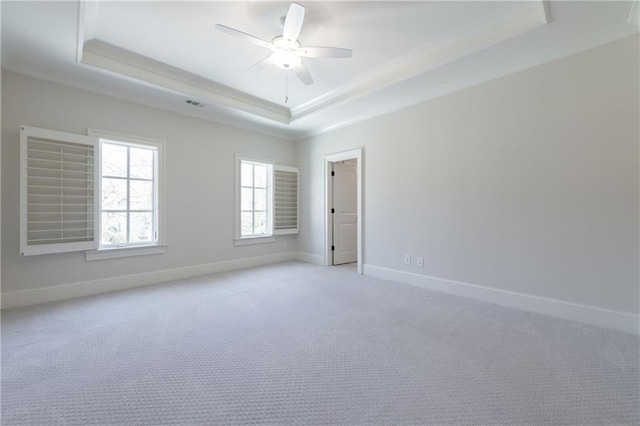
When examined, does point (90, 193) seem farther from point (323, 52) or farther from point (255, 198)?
point (323, 52)

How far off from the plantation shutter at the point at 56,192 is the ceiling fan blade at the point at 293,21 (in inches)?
108

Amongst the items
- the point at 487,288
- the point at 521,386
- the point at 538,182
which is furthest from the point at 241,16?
the point at 487,288

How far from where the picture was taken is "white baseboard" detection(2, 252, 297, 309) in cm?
296

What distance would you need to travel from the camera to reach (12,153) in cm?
289

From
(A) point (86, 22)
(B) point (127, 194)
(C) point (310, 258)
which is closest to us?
(A) point (86, 22)

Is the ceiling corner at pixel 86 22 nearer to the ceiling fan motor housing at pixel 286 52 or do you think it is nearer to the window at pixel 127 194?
the window at pixel 127 194

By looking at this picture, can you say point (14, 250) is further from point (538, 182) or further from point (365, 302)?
point (538, 182)

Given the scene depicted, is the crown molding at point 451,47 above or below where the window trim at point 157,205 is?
above

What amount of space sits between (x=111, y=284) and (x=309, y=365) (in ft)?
10.1

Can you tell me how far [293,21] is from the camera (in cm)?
215

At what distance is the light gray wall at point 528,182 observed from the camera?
241cm

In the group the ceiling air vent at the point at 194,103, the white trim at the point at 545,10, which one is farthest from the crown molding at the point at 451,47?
the ceiling air vent at the point at 194,103

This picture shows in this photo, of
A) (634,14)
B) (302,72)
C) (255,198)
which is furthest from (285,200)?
(634,14)

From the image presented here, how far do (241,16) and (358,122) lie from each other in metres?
2.49
